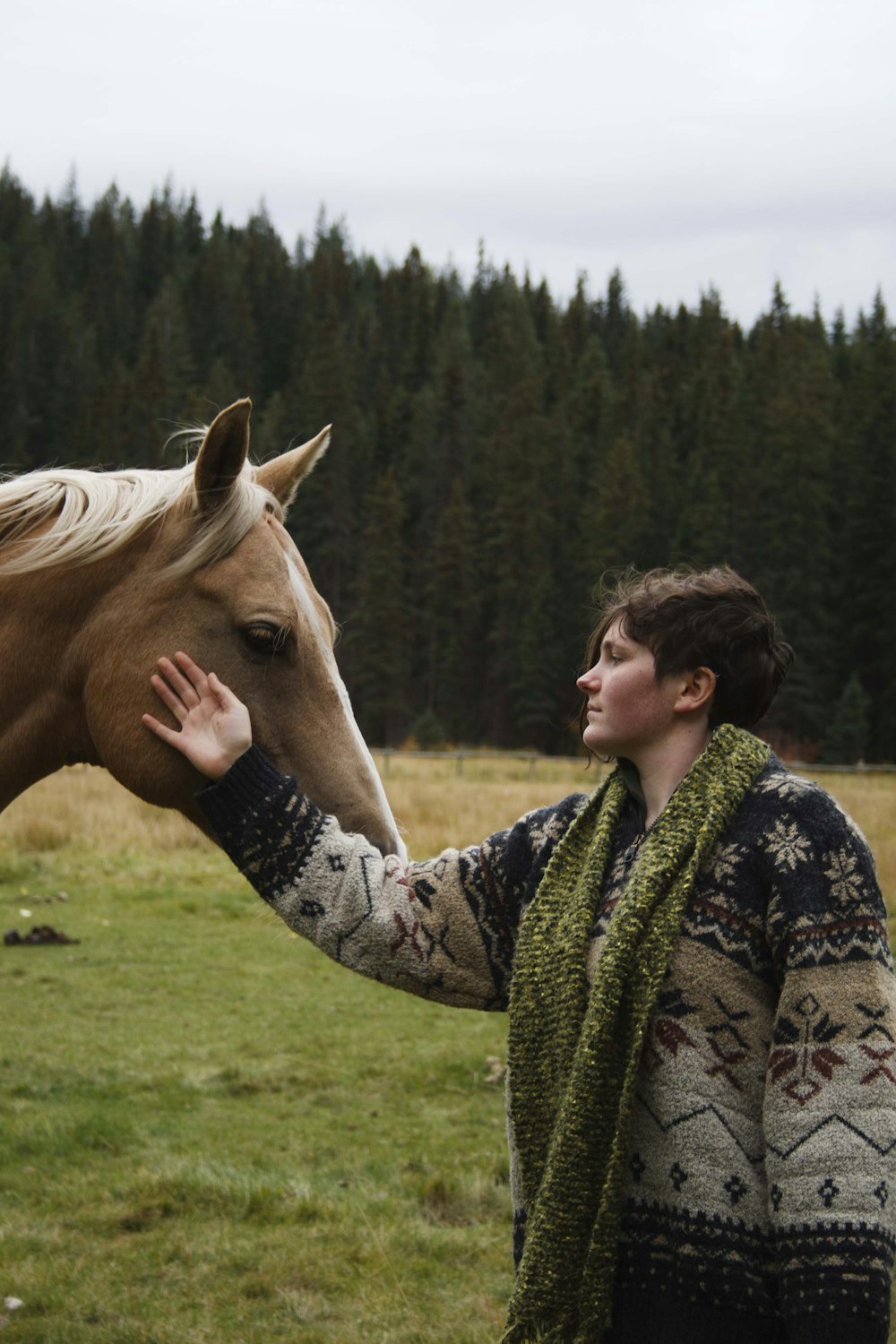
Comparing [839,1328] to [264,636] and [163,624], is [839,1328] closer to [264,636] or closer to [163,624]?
[264,636]

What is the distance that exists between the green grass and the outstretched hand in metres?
0.53

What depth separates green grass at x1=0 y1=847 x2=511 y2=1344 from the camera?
389 centimetres

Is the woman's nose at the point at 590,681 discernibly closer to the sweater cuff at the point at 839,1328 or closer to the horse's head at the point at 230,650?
the horse's head at the point at 230,650

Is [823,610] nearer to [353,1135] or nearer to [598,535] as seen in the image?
[598,535]

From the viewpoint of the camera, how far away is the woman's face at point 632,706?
204cm

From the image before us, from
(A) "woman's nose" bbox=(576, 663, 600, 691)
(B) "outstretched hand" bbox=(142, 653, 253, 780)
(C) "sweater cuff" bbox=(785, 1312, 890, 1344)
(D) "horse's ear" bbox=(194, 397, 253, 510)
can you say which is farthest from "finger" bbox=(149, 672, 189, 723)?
(C) "sweater cuff" bbox=(785, 1312, 890, 1344)

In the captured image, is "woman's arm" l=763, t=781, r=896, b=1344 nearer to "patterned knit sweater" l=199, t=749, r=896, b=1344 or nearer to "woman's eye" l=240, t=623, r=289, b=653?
"patterned knit sweater" l=199, t=749, r=896, b=1344

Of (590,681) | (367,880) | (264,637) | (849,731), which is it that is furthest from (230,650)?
(849,731)

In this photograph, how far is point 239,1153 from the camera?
5.18 meters

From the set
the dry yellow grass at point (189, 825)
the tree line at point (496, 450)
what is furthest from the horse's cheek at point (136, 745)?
the tree line at point (496, 450)

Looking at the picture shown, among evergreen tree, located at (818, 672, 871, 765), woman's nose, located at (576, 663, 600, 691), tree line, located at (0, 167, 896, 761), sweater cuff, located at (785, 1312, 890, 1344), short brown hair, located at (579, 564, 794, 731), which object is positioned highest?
tree line, located at (0, 167, 896, 761)

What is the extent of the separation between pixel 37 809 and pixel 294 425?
149 ft

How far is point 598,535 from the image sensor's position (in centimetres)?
4950

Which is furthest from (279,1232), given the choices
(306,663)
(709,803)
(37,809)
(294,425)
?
(294,425)
